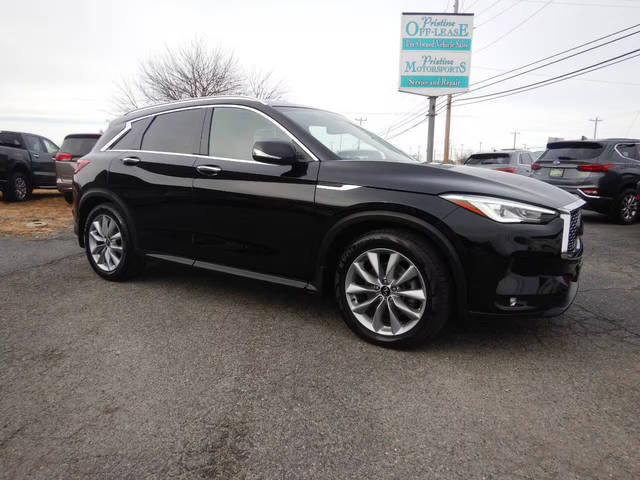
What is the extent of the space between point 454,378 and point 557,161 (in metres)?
8.29

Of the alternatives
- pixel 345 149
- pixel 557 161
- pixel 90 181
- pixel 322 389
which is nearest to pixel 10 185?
pixel 90 181

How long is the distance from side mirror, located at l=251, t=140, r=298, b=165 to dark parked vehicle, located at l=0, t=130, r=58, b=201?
1107 centimetres

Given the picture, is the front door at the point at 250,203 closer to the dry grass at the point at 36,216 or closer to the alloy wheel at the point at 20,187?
the dry grass at the point at 36,216

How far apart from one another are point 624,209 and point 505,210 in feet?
26.9

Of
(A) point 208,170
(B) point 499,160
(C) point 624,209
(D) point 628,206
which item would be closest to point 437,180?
(A) point 208,170

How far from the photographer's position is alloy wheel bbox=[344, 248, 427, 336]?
9.68 ft

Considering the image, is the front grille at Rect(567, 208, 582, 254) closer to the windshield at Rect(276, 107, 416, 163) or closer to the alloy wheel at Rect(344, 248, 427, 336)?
the alloy wheel at Rect(344, 248, 427, 336)

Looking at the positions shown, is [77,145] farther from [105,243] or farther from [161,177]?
[161,177]

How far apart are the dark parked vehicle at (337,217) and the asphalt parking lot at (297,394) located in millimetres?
376

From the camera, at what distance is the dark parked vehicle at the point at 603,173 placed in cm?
900

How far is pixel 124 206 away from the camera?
172 inches

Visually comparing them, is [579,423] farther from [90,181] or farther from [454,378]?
[90,181]

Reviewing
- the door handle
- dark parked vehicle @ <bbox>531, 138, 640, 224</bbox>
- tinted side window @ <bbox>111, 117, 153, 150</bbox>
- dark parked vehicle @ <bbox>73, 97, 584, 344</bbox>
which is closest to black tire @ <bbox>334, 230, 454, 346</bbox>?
dark parked vehicle @ <bbox>73, 97, 584, 344</bbox>

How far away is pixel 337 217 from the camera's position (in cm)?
316
